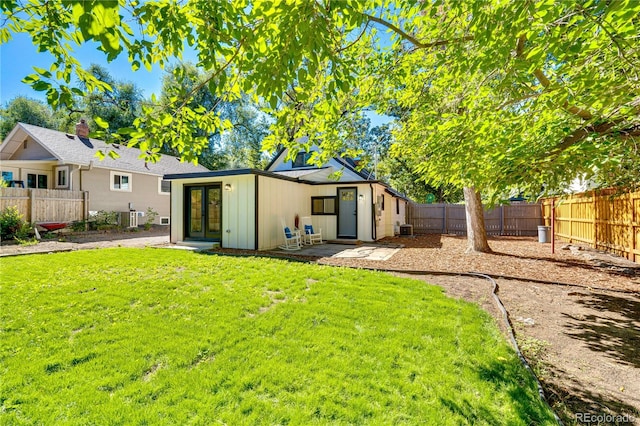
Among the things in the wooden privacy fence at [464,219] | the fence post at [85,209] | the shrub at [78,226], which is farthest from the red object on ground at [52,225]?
the wooden privacy fence at [464,219]

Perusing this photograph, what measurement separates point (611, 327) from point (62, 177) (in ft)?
64.7

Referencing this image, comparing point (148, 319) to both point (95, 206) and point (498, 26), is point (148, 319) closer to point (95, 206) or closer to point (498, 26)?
point (498, 26)

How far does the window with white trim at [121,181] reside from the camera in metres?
15.4

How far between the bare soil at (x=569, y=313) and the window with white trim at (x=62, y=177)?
22.3 ft

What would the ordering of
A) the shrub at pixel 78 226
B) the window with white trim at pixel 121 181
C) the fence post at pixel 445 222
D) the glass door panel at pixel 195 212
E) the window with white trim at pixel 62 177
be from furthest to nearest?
the fence post at pixel 445 222 → the window with white trim at pixel 121 181 → the window with white trim at pixel 62 177 → the shrub at pixel 78 226 → the glass door panel at pixel 195 212

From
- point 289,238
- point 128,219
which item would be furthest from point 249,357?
point 128,219

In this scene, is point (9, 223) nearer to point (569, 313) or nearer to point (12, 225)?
point (12, 225)

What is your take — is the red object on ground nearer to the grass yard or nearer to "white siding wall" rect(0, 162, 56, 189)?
"white siding wall" rect(0, 162, 56, 189)

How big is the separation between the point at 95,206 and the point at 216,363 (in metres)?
15.7

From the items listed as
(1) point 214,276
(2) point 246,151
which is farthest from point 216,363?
(2) point 246,151

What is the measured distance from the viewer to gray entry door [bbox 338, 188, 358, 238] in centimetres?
1237

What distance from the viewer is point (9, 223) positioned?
1030 cm

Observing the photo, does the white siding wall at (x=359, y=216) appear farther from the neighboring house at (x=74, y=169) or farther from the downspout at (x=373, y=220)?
the neighboring house at (x=74, y=169)

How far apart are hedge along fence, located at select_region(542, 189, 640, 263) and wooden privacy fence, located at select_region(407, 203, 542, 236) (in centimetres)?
307
